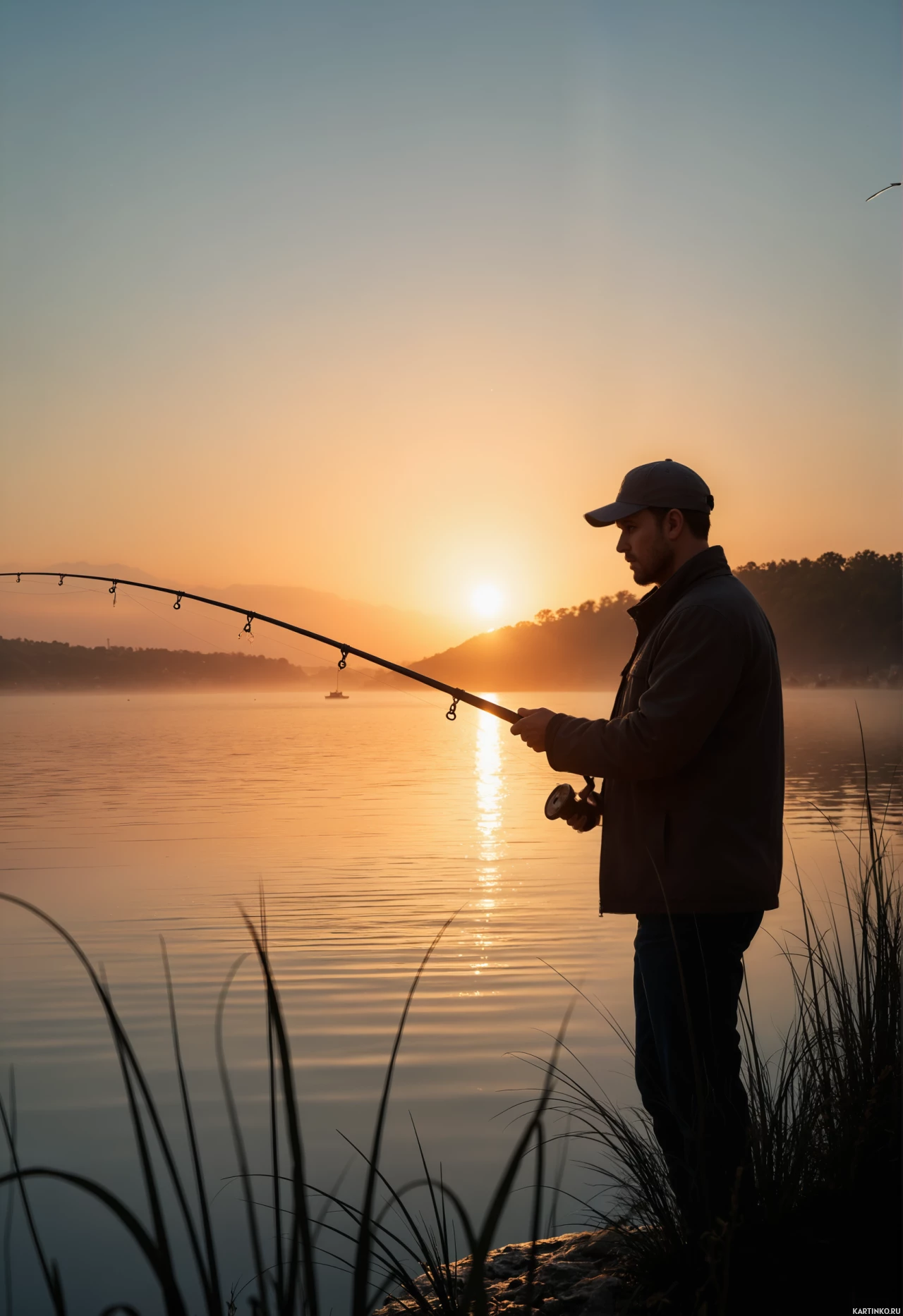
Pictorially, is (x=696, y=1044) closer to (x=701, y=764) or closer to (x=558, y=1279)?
(x=701, y=764)

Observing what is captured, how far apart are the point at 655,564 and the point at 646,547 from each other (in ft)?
0.16

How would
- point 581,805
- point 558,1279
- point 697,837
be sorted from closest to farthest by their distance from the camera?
1. point 697,837
2. point 558,1279
3. point 581,805

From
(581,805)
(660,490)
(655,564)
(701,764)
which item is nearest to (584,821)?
(581,805)

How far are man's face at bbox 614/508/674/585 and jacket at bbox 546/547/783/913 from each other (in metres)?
0.16

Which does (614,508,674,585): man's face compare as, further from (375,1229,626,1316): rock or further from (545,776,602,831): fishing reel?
(375,1229,626,1316): rock

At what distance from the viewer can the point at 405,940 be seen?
295 inches

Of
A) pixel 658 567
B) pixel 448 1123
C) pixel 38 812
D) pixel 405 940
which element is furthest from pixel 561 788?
pixel 38 812

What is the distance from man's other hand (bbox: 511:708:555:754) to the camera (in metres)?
2.88

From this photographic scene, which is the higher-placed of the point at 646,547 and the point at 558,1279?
the point at 646,547

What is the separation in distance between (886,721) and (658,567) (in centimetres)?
4012

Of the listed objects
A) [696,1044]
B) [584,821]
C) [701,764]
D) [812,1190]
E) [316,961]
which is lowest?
[316,961]

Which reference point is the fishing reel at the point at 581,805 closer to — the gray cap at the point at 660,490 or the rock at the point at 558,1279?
the gray cap at the point at 660,490

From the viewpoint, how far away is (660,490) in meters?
2.81

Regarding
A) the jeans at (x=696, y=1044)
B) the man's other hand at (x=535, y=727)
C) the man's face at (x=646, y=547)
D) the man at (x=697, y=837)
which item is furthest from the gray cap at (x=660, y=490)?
the jeans at (x=696, y=1044)
